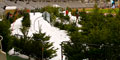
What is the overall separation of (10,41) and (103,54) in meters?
5.34

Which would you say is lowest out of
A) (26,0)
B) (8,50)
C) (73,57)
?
(26,0)

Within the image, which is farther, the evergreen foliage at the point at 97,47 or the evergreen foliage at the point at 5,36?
the evergreen foliage at the point at 5,36

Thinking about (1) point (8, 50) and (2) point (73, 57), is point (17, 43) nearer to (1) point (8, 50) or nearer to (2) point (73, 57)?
(1) point (8, 50)

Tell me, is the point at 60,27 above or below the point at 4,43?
→ below

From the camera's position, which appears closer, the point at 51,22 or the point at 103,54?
the point at 103,54

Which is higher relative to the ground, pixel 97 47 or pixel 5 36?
pixel 97 47

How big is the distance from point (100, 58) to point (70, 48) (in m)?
1.31

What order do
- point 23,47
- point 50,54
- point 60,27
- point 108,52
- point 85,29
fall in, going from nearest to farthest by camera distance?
point 108,52 → point 50,54 → point 23,47 → point 85,29 → point 60,27

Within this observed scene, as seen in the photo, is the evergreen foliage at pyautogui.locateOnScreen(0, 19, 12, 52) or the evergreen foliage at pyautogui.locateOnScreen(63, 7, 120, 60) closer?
the evergreen foliage at pyautogui.locateOnScreen(63, 7, 120, 60)

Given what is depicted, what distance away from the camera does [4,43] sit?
11.2 meters

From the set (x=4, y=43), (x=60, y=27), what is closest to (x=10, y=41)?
(x=4, y=43)

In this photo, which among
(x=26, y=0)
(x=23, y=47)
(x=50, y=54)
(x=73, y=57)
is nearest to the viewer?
(x=73, y=57)

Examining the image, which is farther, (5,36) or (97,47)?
(5,36)

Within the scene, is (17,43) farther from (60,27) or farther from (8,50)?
(60,27)
